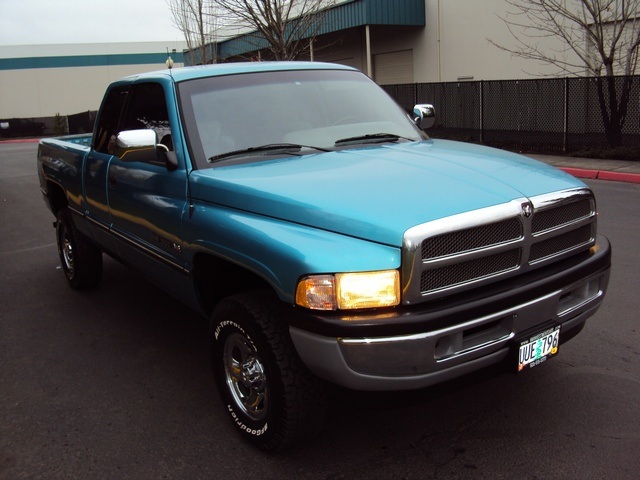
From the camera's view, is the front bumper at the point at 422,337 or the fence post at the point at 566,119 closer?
the front bumper at the point at 422,337

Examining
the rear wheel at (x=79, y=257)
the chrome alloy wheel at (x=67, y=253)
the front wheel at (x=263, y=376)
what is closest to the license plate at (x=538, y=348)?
the front wheel at (x=263, y=376)

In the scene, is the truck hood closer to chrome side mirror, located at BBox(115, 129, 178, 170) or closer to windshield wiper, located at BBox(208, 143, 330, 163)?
windshield wiper, located at BBox(208, 143, 330, 163)

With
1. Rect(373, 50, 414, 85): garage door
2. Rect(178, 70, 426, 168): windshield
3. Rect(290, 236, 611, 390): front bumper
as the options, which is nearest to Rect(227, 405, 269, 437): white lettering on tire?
Rect(290, 236, 611, 390): front bumper

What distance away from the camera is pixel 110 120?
201 inches

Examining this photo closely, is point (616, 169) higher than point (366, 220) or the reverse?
the reverse

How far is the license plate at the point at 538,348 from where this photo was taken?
2.92m

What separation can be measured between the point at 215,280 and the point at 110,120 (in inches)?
85.9

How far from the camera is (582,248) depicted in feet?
11.0

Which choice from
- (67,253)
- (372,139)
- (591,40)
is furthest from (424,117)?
(591,40)

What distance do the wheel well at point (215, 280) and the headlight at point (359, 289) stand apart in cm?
82

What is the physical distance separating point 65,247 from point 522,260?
4.83m

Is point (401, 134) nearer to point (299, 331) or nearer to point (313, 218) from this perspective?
point (313, 218)

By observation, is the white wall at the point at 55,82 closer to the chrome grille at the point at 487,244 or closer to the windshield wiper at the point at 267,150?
the windshield wiper at the point at 267,150

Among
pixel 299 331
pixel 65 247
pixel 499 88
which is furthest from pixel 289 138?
pixel 499 88
